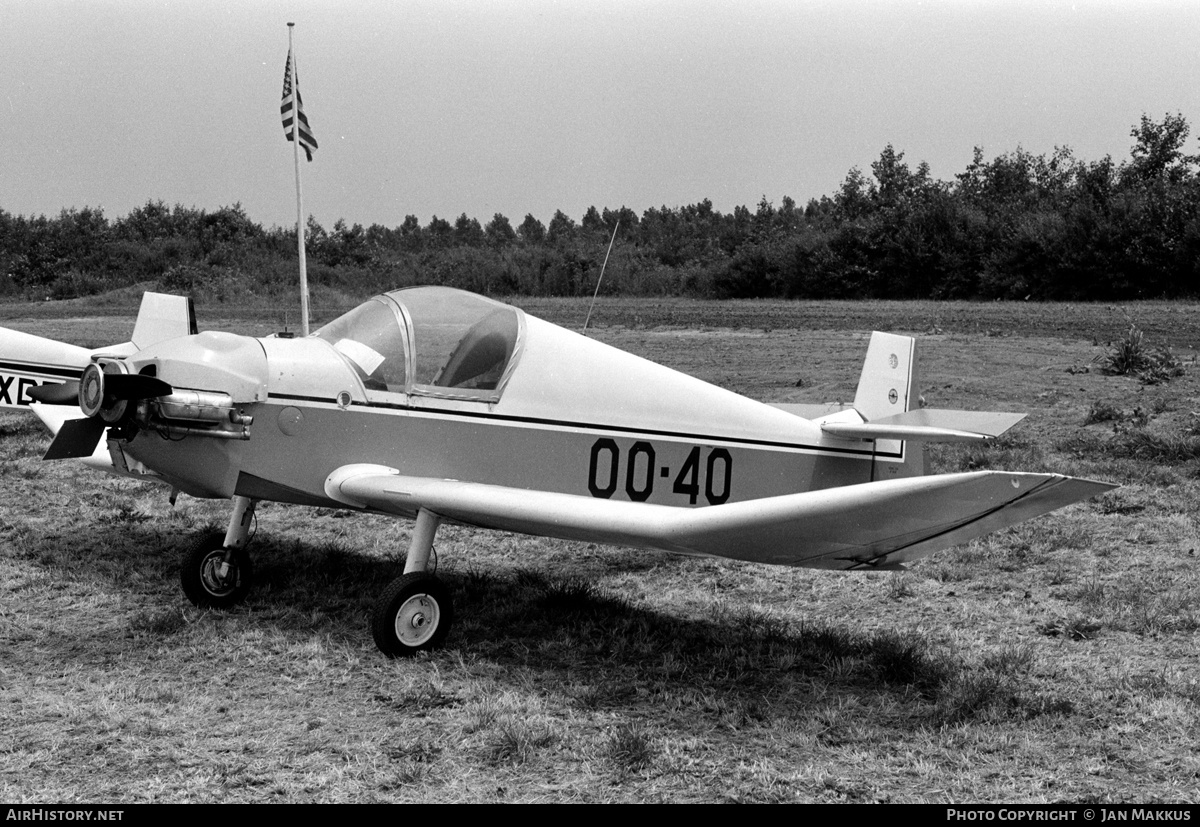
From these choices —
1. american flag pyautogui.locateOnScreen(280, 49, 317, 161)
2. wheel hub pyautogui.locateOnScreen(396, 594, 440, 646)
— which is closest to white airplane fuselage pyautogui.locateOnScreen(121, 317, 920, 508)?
wheel hub pyautogui.locateOnScreen(396, 594, 440, 646)

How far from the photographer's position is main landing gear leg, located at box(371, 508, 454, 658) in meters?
5.39

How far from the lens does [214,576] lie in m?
6.42

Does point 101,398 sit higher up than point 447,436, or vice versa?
point 101,398

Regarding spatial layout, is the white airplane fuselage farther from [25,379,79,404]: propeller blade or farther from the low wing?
[25,379,79,404]: propeller blade

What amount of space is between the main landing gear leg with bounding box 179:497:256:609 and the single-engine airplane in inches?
0.5

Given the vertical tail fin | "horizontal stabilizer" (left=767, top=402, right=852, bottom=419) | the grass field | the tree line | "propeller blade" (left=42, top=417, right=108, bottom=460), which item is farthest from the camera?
the tree line

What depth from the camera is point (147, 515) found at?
8.70 metres

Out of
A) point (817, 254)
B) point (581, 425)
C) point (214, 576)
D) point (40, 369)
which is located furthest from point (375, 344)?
point (817, 254)

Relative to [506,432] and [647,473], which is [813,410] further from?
[506,432]

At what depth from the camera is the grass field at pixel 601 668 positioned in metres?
4.09

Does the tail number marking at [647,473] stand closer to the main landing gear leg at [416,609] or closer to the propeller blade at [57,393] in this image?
the main landing gear leg at [416,609]

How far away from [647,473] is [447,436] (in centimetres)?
111

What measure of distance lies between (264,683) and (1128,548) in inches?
213

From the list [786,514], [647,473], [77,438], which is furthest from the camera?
[647,473]
